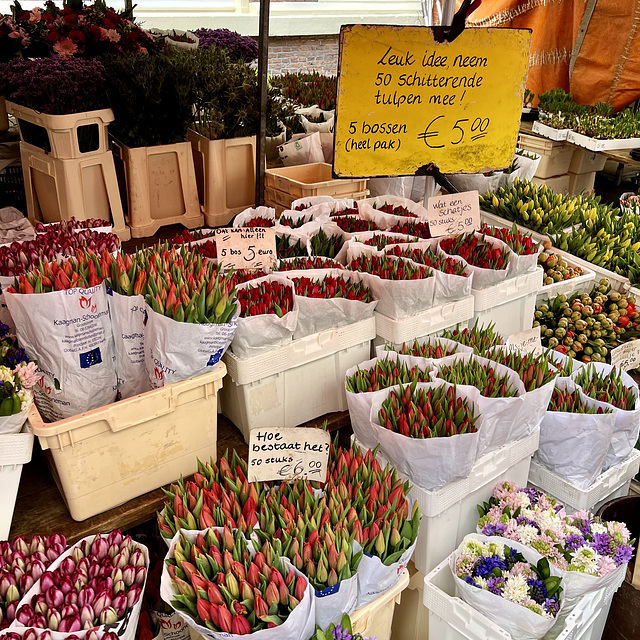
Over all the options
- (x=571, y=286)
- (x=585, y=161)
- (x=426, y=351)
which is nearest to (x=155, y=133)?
(x=426, y=351)

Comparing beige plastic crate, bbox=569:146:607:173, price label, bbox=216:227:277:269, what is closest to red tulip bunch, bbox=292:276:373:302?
price label, bbox=216:227:277:269

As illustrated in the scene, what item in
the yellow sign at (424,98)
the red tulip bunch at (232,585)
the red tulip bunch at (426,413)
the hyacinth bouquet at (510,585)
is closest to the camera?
the red tulip bunch at (232,585)

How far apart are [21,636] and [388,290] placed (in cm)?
114

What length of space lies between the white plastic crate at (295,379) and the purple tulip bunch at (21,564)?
52 cm

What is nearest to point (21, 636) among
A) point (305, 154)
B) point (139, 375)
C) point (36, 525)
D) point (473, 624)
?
point (36, 525)

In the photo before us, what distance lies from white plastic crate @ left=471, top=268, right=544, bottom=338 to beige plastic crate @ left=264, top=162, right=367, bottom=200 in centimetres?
77

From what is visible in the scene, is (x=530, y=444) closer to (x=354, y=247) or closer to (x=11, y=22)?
(x=354, y=247)

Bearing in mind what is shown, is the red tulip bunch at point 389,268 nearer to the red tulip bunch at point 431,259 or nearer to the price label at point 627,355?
the red tulip bunch at point 431,259

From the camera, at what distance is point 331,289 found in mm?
1658

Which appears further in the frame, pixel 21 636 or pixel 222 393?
pixel 222 393

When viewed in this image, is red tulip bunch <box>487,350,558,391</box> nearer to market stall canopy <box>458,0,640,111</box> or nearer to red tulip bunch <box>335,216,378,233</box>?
red tulip bunch <box>335,216,378,233</box>

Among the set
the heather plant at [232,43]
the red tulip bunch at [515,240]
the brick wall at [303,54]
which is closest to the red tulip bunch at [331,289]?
the red tulip bunch at [515,240]

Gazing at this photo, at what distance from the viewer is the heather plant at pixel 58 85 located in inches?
85.0

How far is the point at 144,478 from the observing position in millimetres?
1371
